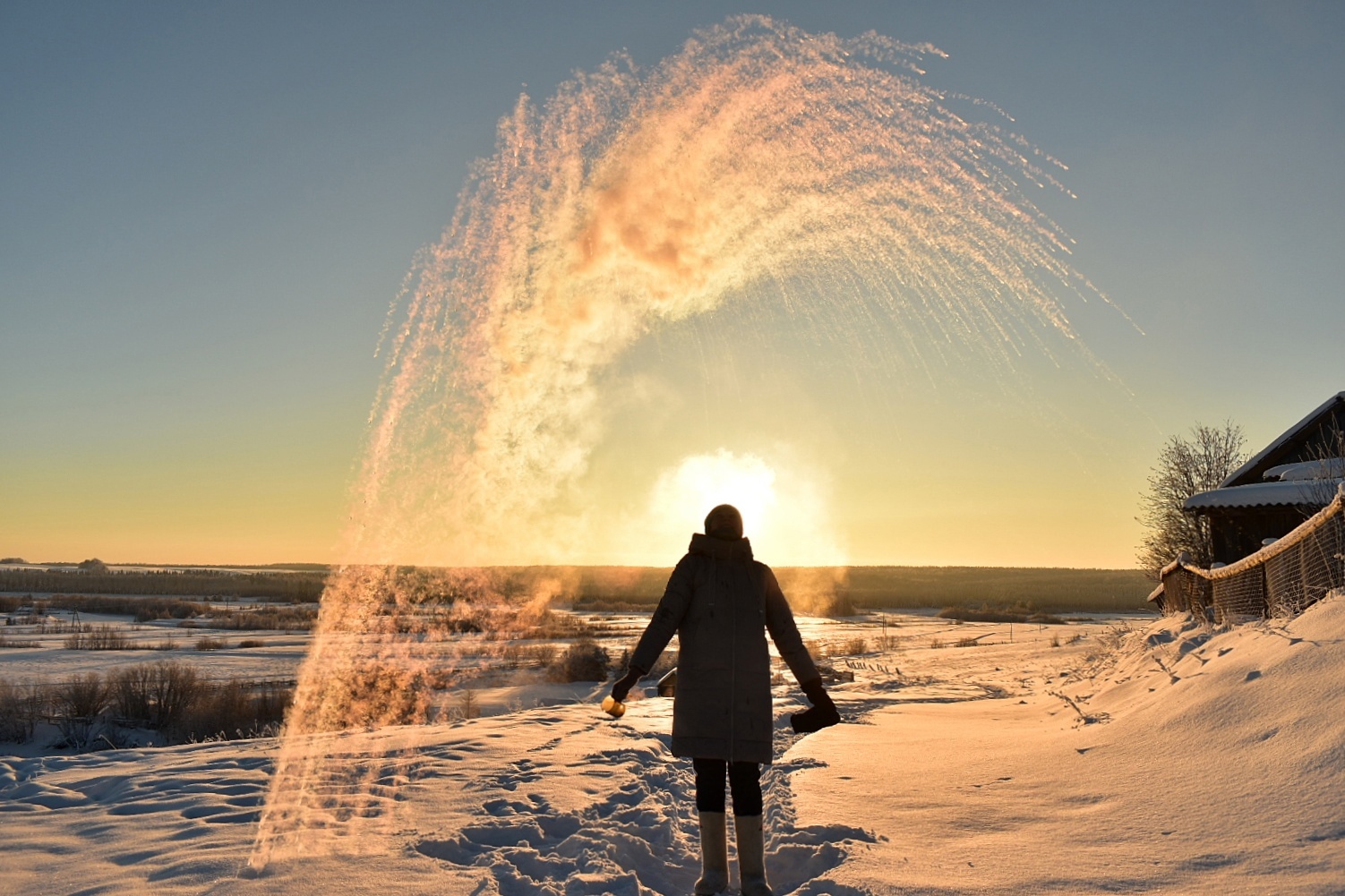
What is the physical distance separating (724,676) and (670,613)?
1.42 ft

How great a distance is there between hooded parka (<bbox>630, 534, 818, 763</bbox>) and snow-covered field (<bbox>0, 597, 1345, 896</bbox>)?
0.84 metres

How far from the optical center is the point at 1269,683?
598cm

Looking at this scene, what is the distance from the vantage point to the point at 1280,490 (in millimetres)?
15977

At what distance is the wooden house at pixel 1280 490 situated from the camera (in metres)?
14.7

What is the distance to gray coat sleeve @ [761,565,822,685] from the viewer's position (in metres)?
4.50

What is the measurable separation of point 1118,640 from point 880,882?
13.2 m

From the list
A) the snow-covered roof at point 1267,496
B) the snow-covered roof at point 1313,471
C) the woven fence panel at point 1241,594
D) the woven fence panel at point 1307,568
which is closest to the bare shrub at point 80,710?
the woven fence panel at point 1307,568

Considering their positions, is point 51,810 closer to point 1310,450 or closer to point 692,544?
point 692,544

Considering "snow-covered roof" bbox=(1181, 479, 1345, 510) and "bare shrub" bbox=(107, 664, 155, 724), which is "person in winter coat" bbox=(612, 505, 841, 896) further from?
"bare shrub" bbox=(107, 664, 155, 724)

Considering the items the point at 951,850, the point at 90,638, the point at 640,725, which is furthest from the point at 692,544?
the point at 90,638

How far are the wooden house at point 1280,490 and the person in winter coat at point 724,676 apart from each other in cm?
1161

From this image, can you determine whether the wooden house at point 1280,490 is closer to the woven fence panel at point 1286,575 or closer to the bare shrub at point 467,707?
the woven fence panel at point 1286,575

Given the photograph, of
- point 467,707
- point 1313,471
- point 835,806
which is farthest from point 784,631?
point 1313,471

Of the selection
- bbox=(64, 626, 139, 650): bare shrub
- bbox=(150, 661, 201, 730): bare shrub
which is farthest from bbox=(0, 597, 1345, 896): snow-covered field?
bbox=(64, 626, 139, 650): bare shrub
